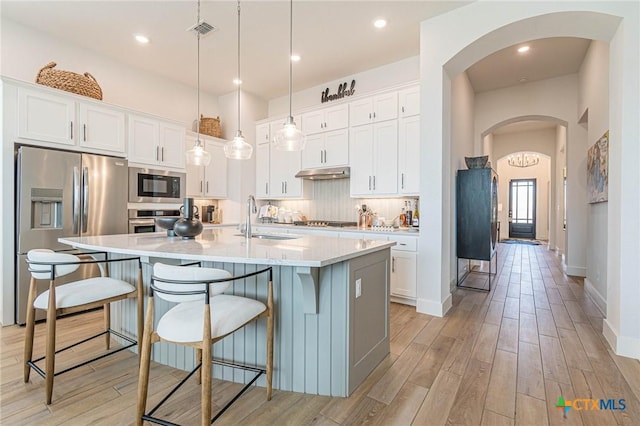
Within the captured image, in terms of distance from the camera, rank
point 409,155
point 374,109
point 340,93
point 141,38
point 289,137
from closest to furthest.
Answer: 1. point 289,137
2. point 141,38
3. point 409,155
4. point 374,109
5. point 340,93

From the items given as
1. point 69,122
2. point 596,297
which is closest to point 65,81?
point 69,122

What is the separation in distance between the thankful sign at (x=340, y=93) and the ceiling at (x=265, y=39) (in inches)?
6.9

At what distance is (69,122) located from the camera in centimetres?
334

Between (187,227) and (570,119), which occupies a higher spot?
(570,119)

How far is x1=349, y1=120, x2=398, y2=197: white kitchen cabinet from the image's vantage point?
3988 millimetres

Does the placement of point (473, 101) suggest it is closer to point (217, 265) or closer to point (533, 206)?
point (217, 265)

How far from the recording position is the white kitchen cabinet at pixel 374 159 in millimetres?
3988

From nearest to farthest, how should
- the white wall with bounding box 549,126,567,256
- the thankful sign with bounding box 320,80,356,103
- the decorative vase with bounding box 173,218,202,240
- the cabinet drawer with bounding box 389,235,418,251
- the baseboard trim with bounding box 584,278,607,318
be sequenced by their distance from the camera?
the decorative vase with bounding box 173,218,202,240
the baseboard trim with bounding box 584,278,607,318
the cabinet drawer with bounding box 389,235,418,251
the thankful sign with bounding box 320,80,356,103
the white wall with bounding box 549,126,567,256

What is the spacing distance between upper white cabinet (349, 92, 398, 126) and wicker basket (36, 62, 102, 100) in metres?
3.30

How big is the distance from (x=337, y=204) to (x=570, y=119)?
417 cm

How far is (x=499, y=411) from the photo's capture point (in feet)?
5.74

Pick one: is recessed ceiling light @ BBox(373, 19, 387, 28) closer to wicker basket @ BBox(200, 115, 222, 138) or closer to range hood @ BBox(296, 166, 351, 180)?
range hood @ BBox(296, 166, 351, 180)

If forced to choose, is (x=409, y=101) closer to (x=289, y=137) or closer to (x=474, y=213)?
(x=474, y=213)

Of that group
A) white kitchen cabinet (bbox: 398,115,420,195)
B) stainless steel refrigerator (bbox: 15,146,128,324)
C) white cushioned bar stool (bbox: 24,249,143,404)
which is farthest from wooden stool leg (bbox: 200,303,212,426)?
white kitchen cabinet (bbox: 398,115,420,195)
